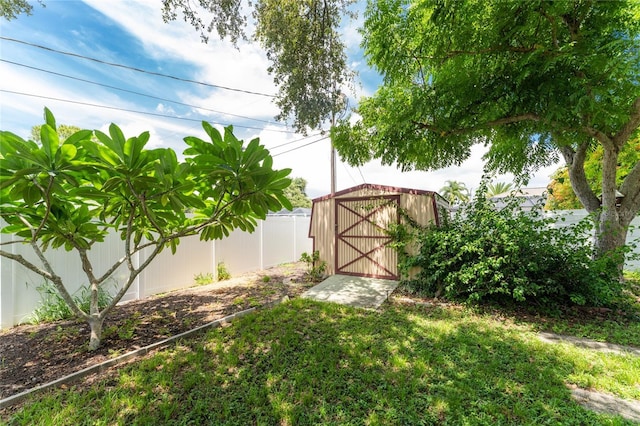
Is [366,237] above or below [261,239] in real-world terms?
above

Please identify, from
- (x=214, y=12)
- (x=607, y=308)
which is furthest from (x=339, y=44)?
(x=607, y=308)

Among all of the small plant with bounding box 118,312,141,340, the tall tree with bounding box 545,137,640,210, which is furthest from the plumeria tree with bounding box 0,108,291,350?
the tall tree with bounding box 545,137,640,210

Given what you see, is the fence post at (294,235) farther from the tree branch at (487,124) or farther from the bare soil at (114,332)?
the tree branch at (487,124)

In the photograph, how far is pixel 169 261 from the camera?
5.24m

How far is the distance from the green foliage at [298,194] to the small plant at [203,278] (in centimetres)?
2053

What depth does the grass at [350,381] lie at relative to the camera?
1861 mm

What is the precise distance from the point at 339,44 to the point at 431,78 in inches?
76.9

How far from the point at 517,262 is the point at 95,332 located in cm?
562

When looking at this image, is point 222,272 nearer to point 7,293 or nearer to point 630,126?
point 7,293

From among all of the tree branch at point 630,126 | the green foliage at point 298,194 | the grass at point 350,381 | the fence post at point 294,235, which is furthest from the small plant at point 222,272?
the green foliage at point 298,194

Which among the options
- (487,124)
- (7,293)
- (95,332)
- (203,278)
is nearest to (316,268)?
(203,278)

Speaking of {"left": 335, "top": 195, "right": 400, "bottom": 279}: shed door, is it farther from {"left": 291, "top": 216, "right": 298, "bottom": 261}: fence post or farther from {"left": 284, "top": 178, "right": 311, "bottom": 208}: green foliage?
{"left": 284, "top": 178, "right": 311, "bottom": 208}: green foliage

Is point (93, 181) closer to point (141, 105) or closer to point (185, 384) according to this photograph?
point (141, 105)

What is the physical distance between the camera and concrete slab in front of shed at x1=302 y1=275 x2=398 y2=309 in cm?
464
